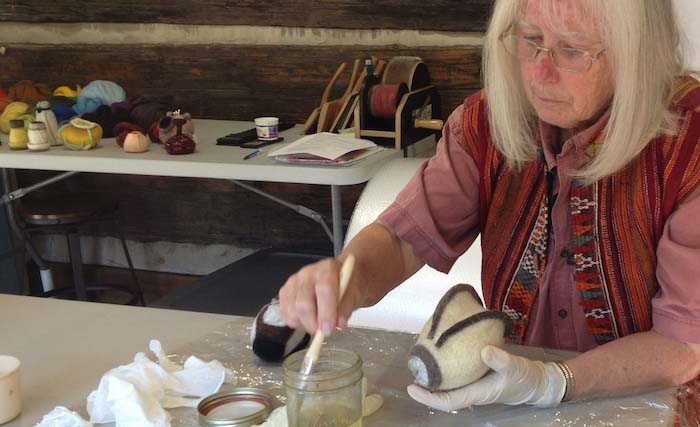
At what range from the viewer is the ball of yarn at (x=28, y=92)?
3279mm

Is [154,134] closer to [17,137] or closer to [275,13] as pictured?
[17,137]

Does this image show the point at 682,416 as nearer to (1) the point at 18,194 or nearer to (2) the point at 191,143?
(2) the point at 191,143

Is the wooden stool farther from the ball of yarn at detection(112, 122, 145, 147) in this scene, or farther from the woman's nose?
the woman's nose

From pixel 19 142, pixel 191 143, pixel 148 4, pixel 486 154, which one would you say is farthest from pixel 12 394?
pixel 148 4

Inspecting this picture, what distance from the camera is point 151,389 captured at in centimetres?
104

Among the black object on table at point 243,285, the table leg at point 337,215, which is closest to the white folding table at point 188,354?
the table leg at point 337,215

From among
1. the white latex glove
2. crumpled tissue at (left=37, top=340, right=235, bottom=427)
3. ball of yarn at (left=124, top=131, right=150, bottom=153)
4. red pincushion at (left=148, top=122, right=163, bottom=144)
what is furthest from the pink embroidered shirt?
red pincushion at (left=148, top=122, right=163, bottom=144)

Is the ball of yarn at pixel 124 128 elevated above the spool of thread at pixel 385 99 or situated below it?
below

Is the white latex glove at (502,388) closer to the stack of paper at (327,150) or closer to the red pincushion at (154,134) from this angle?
→ the stack of paper at (327,150)

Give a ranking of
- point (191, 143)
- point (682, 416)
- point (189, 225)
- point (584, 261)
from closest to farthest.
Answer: point (682, 416), point (584, 261), point (191, 143), point (189, 225)

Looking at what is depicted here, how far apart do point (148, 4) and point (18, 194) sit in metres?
0.88

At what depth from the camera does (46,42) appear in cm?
355

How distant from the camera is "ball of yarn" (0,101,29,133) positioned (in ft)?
9.82

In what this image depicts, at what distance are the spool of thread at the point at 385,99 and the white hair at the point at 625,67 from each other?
4.40ft
